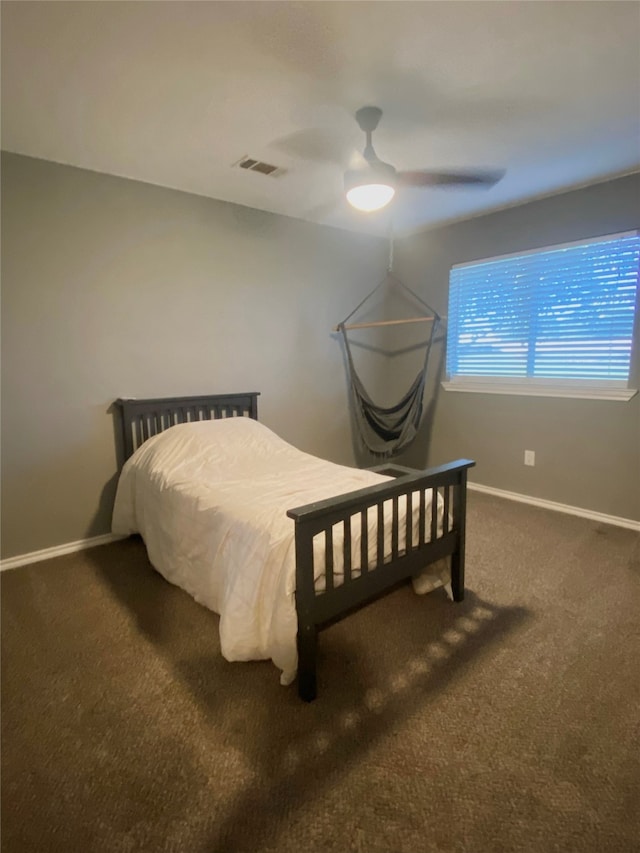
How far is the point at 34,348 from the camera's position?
253cm

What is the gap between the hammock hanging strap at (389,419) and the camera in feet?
11.9

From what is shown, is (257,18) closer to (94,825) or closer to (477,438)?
(94,825)

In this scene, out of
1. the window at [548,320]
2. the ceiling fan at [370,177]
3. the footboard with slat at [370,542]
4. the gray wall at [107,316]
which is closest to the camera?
the footboard with slat at [370,542]

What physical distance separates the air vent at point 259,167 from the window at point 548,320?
182cm

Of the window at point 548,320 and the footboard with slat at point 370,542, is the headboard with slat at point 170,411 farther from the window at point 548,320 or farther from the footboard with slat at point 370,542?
the window at point 548,320

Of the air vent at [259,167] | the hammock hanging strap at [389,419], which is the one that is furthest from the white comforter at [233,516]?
the air vent at [259,167]

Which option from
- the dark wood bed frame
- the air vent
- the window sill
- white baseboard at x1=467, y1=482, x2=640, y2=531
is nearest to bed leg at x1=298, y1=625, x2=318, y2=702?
the dark wood bed frame

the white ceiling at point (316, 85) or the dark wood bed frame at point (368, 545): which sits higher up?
the white ceiling at point (316, 85)

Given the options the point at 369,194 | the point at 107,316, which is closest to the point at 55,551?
the point at 107,316

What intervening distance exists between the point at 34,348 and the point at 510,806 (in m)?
2.87

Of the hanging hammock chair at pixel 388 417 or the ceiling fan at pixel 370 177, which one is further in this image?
the hanging hammock chair at pixel 388 417

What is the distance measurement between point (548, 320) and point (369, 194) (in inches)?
75.3

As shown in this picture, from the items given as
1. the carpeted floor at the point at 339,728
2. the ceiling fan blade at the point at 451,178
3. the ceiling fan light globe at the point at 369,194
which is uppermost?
the ceiling fan blade at the point at 451,178

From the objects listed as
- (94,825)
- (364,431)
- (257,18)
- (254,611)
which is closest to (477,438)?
(364,431)
